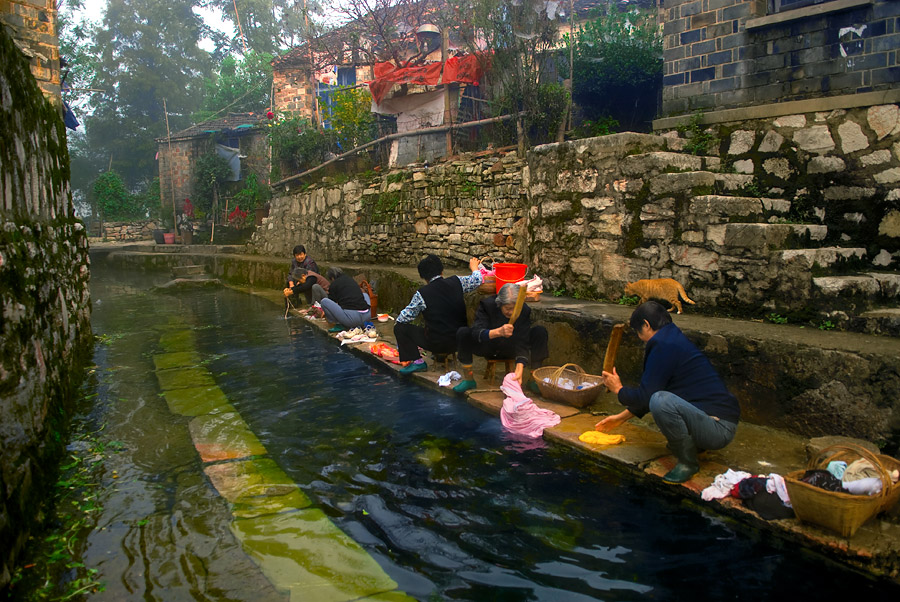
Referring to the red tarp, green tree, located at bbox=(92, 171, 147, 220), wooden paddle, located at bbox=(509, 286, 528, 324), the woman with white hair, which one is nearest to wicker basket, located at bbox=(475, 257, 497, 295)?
the woman with white hair

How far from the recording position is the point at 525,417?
477 cm

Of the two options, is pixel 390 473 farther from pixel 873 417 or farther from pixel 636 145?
pixel 636 145

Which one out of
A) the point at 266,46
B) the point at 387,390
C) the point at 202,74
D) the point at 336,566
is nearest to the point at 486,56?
the point at 387,390

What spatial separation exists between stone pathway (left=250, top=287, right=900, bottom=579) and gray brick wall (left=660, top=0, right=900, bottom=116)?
3.73 metres

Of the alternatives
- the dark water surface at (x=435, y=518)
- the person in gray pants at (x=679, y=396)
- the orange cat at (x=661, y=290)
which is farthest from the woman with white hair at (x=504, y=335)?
the person in gray pants at (x=679, y=396)

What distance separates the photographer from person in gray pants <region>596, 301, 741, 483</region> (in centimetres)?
365

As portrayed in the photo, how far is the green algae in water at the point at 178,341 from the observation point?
8.66m

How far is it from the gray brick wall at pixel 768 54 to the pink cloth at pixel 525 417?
429 centimetres

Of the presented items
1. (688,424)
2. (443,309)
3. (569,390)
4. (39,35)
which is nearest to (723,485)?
(688,424)

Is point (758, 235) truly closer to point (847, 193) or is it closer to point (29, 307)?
point (847, 193)

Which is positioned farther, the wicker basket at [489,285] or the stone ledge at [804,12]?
the wicker basket at [489,285]

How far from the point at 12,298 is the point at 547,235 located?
212 inches

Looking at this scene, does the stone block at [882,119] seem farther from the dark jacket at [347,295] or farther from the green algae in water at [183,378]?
the green algae in water at [183,378]

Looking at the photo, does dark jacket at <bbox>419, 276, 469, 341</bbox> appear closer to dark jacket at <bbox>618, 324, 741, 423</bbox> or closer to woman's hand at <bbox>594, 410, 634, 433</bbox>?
woman's hand at <bbox>594, 410, 634, 433</bbox>
